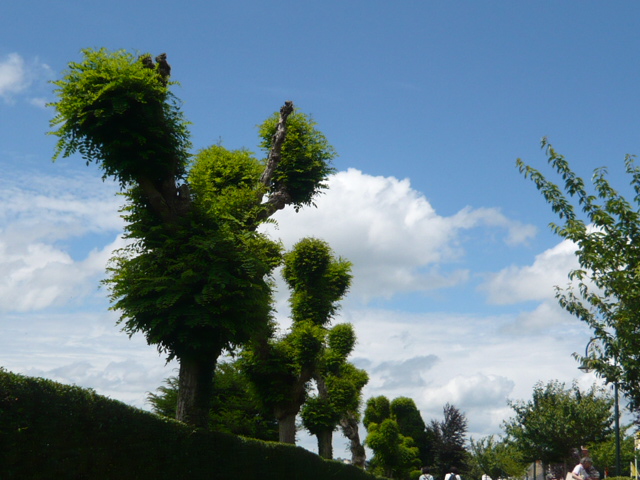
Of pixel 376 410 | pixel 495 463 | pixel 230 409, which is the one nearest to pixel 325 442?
pixel 230 409

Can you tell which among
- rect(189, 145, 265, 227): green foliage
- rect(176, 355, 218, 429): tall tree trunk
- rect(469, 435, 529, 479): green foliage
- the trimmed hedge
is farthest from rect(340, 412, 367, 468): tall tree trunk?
rect(469, 435, 529, 479): green foliage

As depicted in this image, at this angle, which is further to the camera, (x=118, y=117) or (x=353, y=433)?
(x=353, y=433)

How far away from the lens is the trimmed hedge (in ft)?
26.2

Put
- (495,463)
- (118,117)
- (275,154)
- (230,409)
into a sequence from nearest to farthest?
(118,117) → (275,154) → (230,409) → (495,463)

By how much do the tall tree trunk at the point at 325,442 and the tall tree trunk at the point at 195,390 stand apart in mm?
13442

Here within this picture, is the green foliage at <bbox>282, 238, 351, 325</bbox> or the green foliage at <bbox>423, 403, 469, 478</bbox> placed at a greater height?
the green foliage at <bbox>282, 238, 351, 325</bbox>

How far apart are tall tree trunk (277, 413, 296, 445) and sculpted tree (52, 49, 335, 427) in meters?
9.75

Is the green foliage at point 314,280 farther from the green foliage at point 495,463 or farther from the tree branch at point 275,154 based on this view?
the green foliage at point 495,463

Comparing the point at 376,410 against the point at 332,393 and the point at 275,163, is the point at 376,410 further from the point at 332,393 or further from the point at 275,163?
the point at 275,163

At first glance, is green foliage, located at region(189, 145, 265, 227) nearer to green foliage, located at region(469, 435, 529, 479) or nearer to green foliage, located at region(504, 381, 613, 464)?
green foliage, located at region(504, 381, 613, 464)

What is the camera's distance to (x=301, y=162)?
22016 millimetres

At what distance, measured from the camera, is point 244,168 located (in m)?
20.8

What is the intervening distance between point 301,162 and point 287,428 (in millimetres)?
10380

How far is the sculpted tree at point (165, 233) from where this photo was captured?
1514cm
